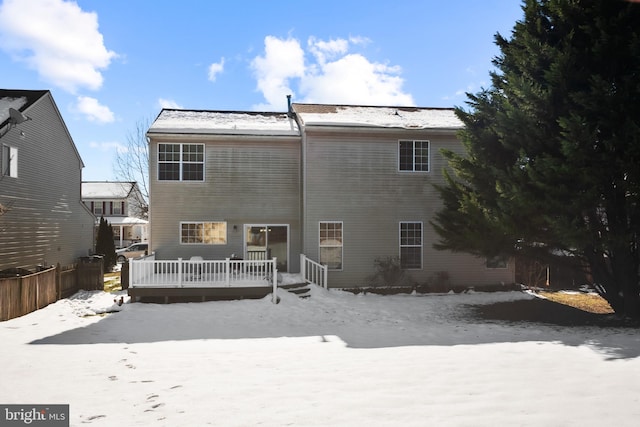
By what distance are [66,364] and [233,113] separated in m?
15.1

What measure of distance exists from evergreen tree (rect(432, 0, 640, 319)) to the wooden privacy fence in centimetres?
1386

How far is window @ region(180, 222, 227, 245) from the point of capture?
650 inches

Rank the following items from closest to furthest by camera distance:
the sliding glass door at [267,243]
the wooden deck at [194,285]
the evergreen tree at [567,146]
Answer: the evergreen tree at [567,146], the wooden deck at [194,285], the sliding glass door at [267,243]

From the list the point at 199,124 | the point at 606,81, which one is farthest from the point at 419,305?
the point at 199,124

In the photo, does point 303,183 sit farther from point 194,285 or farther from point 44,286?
point 44,286

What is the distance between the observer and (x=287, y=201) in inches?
673

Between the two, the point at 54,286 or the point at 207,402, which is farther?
the point at 54,286

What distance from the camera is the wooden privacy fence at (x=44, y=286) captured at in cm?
1119

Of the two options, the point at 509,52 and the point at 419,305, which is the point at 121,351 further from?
the point at 509,52

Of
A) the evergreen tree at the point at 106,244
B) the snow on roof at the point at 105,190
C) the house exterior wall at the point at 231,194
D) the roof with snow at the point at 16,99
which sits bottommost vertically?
the evergreen tree at the point at 106,244

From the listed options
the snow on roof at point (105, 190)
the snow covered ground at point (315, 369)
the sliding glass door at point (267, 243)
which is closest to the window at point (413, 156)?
the sliding glass door at point (267, 243)

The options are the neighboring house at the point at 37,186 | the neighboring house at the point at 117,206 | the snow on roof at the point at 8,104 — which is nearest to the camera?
the neighboring house at the point at 37,186

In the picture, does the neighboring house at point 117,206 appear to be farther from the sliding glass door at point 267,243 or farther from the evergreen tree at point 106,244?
the sliding glass door at point 267,243

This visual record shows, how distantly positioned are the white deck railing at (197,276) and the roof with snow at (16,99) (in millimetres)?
8648
